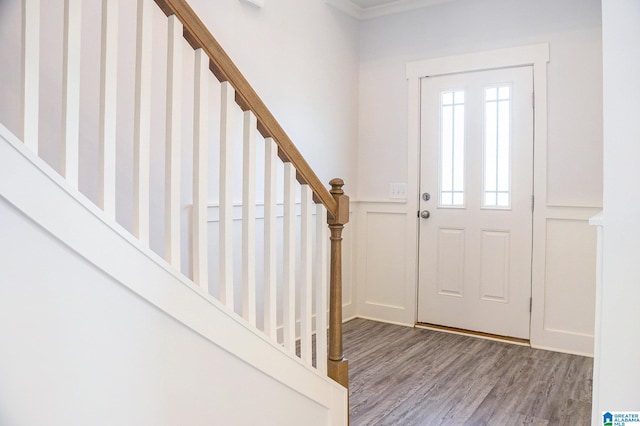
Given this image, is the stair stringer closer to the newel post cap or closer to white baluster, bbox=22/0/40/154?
white baluster, bbox=22/0/40/154

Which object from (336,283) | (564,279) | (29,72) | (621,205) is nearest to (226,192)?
(29,72)

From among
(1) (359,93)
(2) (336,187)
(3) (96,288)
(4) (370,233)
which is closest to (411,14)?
(1) (359,93)

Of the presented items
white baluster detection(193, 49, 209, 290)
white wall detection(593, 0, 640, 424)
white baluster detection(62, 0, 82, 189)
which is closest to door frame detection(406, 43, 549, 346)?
white wall detection(593, 0, 640, 424)

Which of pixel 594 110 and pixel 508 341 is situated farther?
pixel 508 341

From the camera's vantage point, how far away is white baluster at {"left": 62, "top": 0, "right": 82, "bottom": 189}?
1176 millimetres

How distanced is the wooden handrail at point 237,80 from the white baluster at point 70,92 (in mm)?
245

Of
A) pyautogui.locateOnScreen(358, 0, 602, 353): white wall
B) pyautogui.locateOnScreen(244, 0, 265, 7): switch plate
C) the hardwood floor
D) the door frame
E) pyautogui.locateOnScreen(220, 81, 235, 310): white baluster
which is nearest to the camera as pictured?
pyautogui.locateOnScreen(220, 81, 235, 310): white baluster

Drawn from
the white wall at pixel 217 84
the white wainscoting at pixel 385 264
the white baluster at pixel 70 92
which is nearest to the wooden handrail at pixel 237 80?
the white baluster at pixel 70 92

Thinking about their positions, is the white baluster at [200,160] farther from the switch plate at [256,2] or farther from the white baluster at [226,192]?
the switch plate at [256,2]

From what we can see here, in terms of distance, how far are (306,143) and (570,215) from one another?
1.93 metres

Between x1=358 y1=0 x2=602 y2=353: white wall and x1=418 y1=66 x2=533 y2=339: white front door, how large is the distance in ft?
0.44

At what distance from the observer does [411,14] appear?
3.97 metres

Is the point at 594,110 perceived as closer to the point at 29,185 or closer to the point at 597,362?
the point at 597,362

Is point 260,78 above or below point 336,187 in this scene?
above
